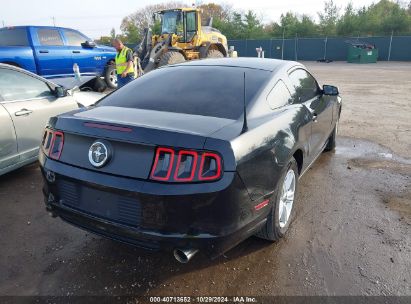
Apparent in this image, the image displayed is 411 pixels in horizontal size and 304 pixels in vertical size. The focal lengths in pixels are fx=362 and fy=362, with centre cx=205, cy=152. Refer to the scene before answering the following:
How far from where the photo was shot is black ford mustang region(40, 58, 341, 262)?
222cm

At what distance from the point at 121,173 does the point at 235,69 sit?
1652mm

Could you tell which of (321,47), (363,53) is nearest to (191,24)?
(363,53)

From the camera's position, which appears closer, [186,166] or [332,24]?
[186,166]

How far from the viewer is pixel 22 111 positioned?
14.4 ft

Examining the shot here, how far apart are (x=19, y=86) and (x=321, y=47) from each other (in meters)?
38.4

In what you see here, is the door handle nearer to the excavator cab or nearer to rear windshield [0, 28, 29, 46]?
rear windshield [0, 28, 29, 46]

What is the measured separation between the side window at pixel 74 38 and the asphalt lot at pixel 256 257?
742 centimetres

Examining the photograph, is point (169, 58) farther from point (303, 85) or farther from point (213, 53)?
point (303, 85)

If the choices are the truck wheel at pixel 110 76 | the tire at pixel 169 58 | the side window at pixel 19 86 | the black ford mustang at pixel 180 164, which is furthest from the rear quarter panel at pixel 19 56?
the black ford mustang at pixel 180 164


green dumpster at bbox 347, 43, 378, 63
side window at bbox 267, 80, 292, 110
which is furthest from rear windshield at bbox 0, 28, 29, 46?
green dumpster at bbox 347, 43, 378, 63

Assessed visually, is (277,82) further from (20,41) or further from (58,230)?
(20,41)

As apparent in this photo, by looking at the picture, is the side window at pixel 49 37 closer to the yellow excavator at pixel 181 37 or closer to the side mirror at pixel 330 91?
the yellow excavator at pixel 181 37

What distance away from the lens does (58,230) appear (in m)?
3.41

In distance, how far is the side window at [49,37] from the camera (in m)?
9.91
